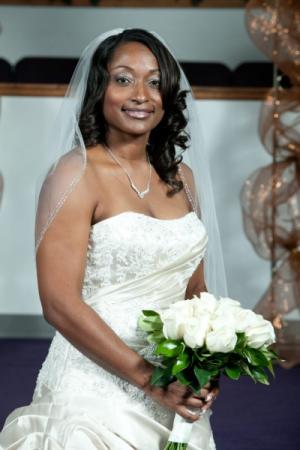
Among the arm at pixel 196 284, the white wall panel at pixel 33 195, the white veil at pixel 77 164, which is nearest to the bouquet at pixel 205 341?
the white veil at pixel 77 164

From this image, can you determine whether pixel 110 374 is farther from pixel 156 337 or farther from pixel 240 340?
pixel 240 340

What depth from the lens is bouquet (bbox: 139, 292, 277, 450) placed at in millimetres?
2992

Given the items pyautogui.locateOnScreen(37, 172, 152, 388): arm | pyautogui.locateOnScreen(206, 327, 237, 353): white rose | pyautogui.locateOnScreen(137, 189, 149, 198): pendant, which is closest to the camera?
pyautogui.locateOnScreen(206, 327, 237, 353): white rose

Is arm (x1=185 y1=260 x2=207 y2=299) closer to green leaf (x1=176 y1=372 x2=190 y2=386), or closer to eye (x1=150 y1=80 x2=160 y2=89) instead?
eye (x1=150 y1=80 x2=160 y2=89)

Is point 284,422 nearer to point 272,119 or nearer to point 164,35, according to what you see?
point 272,119

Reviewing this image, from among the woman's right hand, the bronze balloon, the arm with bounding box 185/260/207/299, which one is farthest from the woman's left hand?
the bronze balloon

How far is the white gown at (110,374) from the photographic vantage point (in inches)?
131

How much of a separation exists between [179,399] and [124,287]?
474mm

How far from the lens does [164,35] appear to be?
10.7m

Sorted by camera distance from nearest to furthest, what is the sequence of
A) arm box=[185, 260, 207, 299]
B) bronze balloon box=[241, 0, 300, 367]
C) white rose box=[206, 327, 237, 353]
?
white rose box=[206, 327, 237, 353]
arm box=[185, 260, 207, 299]
bronze balloon box=[241, 0, 300, 367]

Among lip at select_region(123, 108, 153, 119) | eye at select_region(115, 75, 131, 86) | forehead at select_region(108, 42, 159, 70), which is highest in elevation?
forehead at select_region(108, 42, 159, 70)

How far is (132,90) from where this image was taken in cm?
347

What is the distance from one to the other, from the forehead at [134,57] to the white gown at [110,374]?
0.47 m

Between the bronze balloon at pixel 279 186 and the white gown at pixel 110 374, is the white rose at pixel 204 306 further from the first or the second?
the bronze balloon at pixel 279 186
